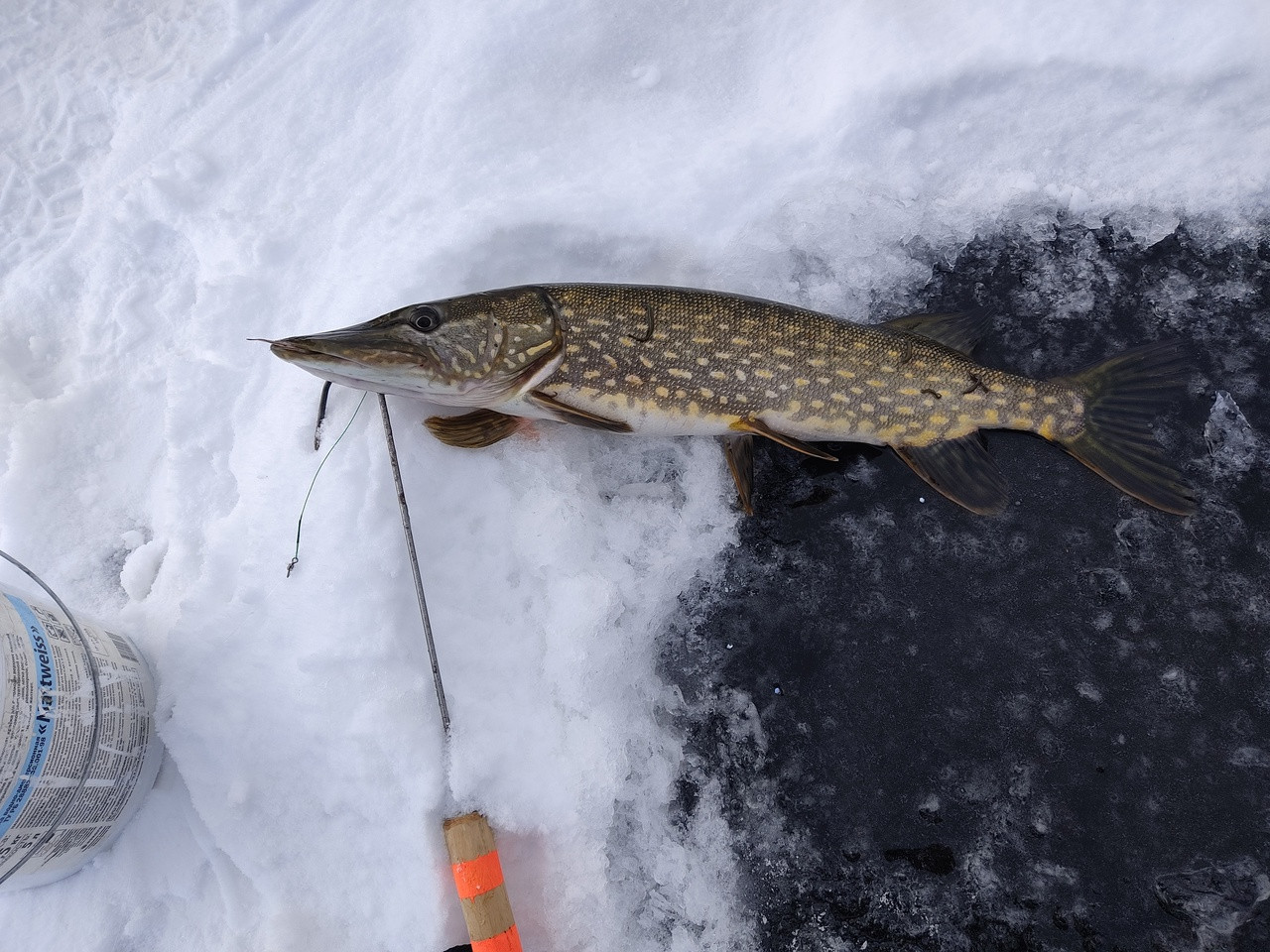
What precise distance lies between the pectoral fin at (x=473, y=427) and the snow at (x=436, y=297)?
0.05 meters

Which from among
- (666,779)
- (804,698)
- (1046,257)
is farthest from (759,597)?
(1046,257)

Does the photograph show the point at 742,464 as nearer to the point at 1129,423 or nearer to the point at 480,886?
the point at 1129,423

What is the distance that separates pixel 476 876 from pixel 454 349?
1073mm

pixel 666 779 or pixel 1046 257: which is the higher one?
pixel 1046 257

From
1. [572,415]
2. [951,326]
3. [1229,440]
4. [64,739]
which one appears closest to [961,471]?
[951,326]

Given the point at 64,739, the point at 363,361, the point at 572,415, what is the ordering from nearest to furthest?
the point at 64,739
the point at 363,361
the point at 572,415

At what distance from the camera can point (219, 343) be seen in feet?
6.10

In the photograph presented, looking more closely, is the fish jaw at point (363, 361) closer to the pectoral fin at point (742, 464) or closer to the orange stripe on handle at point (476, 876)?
the pectoral fin at point (742, 464)

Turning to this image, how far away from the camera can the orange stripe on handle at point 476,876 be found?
141 cm

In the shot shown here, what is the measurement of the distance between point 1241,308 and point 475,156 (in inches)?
79.8

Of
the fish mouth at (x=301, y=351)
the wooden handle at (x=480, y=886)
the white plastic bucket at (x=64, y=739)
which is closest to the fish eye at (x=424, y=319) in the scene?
the fish mouth at (x=301, y=351)

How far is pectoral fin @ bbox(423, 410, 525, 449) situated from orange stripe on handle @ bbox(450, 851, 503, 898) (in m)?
0.90

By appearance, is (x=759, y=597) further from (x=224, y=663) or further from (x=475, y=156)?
(x=475, y=156)

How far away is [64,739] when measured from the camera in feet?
4.03
